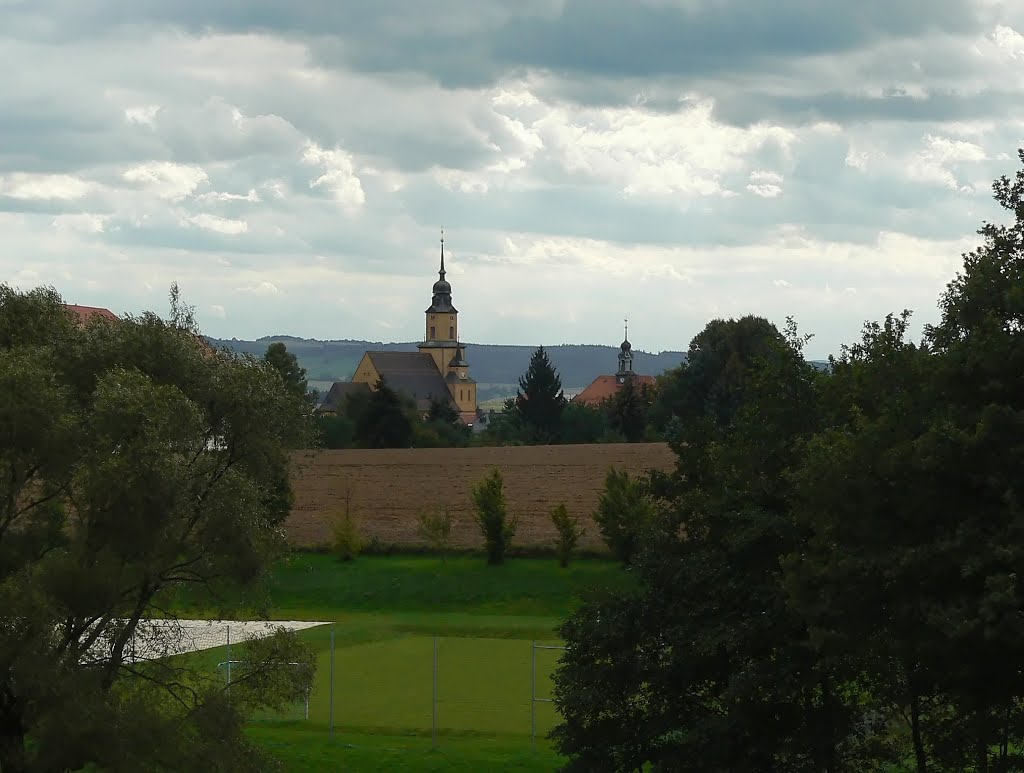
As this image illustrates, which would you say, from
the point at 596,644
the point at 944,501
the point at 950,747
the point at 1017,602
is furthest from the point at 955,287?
the point at 596,644

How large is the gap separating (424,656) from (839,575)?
26.6 metres

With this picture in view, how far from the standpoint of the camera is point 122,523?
23016 mm

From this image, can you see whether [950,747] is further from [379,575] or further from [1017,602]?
[379,575]

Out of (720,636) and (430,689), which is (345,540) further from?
(720,636)

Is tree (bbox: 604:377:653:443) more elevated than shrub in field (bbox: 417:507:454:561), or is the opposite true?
tree (bbox: 604:377:653:443)

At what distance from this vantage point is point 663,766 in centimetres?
2312

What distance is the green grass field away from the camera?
1211 inches

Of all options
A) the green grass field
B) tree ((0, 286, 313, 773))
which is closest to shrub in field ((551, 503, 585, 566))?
the green grass field

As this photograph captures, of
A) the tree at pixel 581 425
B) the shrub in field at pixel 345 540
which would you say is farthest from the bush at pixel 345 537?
the tree at pixel 581 425

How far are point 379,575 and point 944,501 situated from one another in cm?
4040

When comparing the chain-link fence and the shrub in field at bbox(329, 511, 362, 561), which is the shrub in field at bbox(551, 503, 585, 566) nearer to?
the shrub in field at bbox(329, 511, 362, 561)

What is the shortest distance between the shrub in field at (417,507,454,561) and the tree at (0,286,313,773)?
3280cm

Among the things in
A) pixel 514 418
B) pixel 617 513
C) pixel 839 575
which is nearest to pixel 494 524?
pixel 617 513

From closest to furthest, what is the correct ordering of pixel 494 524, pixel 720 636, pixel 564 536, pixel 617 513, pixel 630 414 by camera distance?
pixel 720 636 → pixel 617 513 → pixel 564 536 → pixel 494 524 → pixel 630 414
